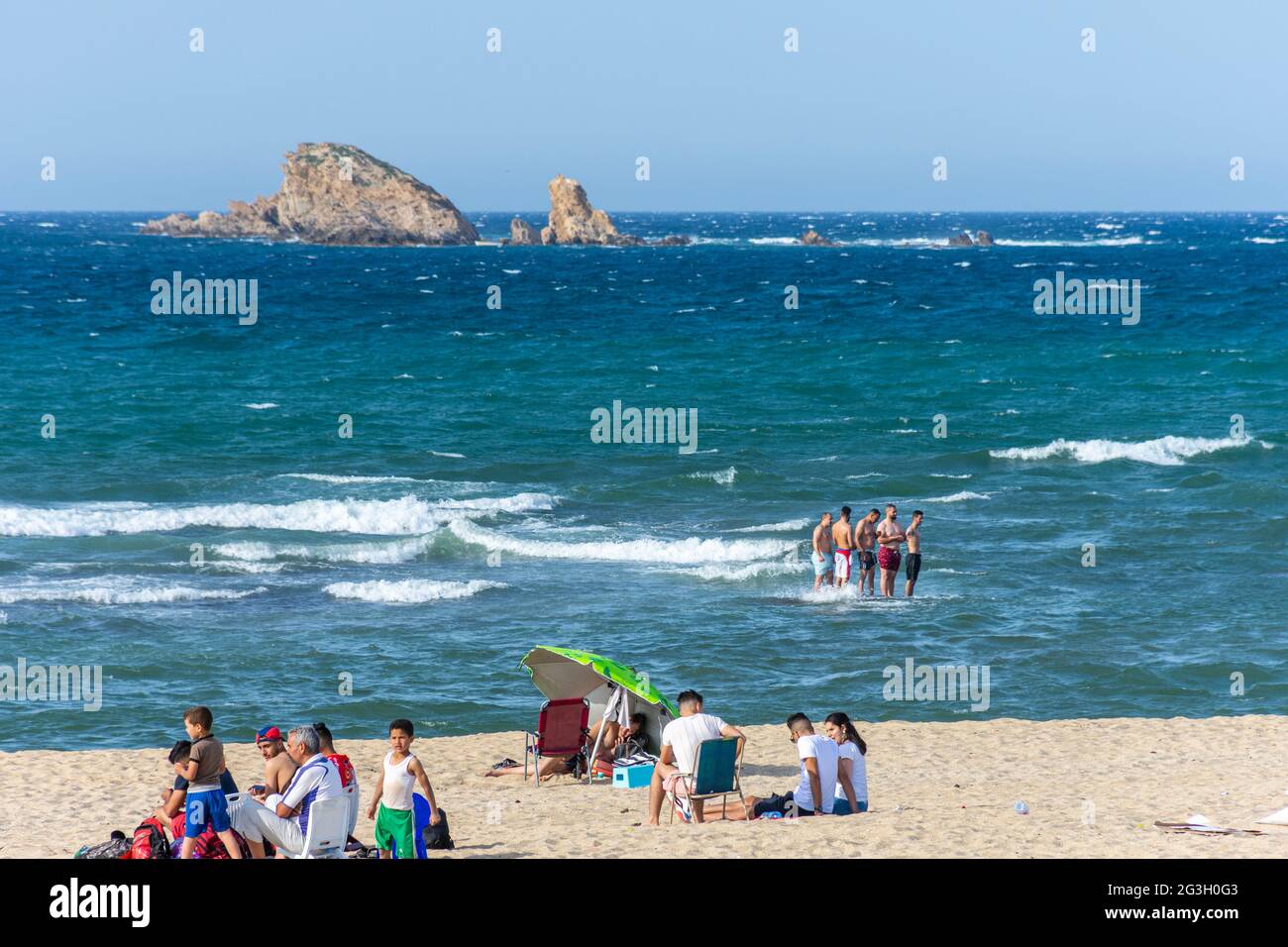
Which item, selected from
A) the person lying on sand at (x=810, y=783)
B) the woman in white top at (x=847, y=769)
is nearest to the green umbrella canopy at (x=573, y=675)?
the person lying on sand at (x=810, y=783)

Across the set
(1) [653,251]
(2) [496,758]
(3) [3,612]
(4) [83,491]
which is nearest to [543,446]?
(4) [83,491]

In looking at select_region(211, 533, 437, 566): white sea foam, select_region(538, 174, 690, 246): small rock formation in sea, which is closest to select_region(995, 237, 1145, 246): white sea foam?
select_region(538, 174, 690, 246): small rock formation in sea

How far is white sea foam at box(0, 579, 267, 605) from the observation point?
71.7 feet

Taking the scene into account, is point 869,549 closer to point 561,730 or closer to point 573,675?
point 573,675

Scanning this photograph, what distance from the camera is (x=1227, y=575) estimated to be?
77.7ft

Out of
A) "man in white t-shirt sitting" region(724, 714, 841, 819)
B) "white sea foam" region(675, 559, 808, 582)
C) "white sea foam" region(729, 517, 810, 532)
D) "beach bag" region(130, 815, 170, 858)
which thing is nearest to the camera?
"beach bag" region(130, 815, 170, 858)

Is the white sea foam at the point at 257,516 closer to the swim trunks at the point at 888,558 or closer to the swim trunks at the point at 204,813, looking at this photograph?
the swim trunks at the point at 888,558

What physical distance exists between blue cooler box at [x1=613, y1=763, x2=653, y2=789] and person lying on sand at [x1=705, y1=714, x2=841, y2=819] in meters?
1.83

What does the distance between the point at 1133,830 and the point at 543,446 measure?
2629 cm

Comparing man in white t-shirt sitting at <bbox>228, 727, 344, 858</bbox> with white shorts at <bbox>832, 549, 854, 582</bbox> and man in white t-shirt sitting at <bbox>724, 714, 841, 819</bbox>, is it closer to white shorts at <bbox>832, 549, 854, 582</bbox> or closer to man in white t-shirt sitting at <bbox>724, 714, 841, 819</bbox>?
man in white t-shirt sitting at <bbox>724, 714, 841, 819</bbox>
